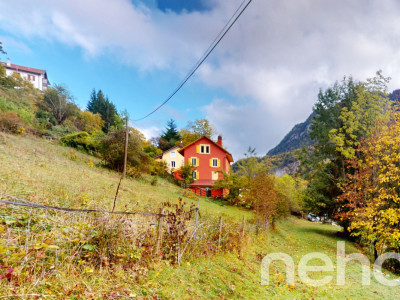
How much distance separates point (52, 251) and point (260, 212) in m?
10.7

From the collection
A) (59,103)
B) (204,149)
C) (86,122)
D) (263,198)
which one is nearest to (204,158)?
(204,149)

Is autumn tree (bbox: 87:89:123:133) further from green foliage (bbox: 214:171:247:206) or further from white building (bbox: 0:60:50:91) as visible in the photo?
green foliage (bbox: 214:171:247:206)

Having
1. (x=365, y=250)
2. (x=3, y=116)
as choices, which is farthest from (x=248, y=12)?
(x=3, y=116)

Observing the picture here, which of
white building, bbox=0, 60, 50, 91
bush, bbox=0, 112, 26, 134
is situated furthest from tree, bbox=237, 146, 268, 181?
white building, bbox=0, 60, 50, 91

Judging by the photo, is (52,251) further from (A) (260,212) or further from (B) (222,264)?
(A) (260,212)

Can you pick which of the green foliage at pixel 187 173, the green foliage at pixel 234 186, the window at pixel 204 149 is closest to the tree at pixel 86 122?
the window at pixel 204 149

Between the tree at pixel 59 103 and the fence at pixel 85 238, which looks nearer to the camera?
the fence at pixel 85 238

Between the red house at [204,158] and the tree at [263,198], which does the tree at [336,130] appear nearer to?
the tree at [263,198]

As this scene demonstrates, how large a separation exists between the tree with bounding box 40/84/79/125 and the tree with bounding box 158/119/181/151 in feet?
63.3

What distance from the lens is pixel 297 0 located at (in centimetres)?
550

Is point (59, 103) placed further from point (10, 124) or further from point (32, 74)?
point (32, 74)

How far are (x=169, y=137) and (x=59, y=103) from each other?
23.4 metres

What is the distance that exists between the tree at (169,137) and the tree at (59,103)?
19296 millimetres

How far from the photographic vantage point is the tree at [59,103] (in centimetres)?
3822
